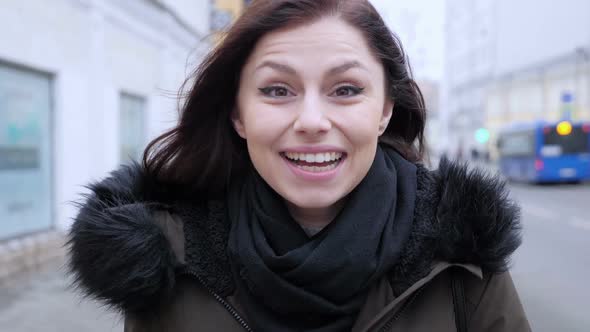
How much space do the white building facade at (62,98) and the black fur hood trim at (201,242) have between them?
337cm

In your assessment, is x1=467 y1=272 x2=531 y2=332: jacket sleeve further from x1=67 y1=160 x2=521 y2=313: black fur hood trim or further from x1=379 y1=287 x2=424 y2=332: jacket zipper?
x1=379 y1=287 x2=424 y2=332: jacket zipper

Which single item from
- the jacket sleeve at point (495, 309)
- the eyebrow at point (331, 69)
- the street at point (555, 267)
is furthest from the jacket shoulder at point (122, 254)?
the street at point (555, 267)

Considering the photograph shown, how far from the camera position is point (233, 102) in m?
1.80

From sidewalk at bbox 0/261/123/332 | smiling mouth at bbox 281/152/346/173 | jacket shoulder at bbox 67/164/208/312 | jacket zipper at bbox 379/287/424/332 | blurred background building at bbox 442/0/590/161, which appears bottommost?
sidewalk at bbox 0/261/123/332

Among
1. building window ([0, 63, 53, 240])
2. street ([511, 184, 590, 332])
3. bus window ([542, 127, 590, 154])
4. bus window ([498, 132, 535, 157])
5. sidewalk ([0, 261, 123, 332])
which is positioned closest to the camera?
sidewalk ([0, 261, 123, 332])

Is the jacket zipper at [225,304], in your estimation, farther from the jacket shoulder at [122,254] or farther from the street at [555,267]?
the street at [555,267]

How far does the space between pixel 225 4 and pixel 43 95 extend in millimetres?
11707

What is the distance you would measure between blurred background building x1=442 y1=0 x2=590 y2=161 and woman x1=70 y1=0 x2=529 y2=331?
72.5ft

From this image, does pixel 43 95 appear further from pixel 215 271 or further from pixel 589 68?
pixel 589 68

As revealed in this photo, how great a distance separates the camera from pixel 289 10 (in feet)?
4.90

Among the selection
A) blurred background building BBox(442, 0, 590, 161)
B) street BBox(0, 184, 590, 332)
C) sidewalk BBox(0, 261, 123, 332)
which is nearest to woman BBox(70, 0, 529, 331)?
street BBox(0, 184, 590, 332)

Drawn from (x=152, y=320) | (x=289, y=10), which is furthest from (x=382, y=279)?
(x=289, y=10)

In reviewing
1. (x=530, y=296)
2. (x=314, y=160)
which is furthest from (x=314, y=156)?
(x=530, y=296)

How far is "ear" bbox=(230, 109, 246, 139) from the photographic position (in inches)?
67.1
